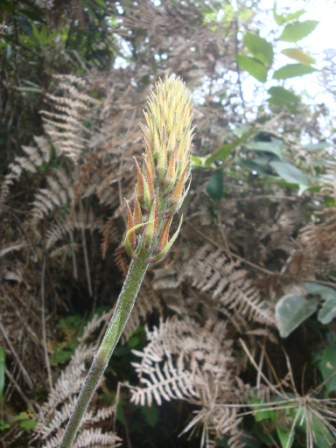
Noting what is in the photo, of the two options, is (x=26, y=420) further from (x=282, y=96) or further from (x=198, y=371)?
(x=282, y=96)

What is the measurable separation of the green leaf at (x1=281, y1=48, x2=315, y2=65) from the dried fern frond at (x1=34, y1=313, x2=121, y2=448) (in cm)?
177

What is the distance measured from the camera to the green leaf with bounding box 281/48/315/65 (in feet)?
7.16

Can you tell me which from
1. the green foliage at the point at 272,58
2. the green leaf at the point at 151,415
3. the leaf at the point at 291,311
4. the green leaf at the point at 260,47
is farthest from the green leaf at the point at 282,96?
the green leaf at the point at 151,415

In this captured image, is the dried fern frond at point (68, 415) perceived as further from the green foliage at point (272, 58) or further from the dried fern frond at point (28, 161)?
the green foliage at point (272, 58)

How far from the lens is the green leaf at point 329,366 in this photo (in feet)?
4.69

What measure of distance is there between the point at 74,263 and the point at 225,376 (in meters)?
0.86

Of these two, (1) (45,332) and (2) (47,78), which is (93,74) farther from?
(1) (45,332)

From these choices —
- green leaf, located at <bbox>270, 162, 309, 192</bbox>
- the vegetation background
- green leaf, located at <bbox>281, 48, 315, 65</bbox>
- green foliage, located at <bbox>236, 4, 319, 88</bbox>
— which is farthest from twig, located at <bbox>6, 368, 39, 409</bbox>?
green leaf, located at <bbox>281, 48, 315, 65</bbox>

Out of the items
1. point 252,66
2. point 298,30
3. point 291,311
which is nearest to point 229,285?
point 291,311

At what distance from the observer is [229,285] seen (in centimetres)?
182

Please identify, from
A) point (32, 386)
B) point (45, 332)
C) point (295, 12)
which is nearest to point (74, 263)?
point (45, 332)

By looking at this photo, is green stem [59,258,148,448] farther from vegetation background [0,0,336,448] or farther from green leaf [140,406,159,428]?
green leaf [140,406,159,428]

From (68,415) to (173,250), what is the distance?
83 cm

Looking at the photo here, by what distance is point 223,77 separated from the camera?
2.56m
